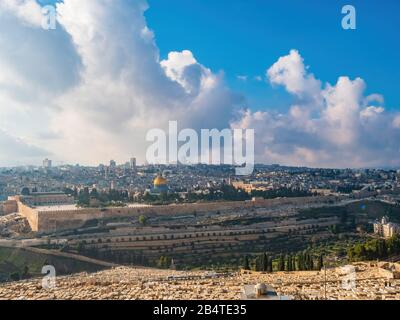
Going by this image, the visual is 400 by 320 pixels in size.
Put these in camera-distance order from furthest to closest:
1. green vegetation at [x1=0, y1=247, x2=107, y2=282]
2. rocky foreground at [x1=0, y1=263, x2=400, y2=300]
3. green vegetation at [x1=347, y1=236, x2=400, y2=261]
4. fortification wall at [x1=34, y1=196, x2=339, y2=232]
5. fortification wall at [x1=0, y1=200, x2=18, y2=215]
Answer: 1. fortification wall at [x1=0, y1=200, x2=18, y2=215]
2. fortification wall at [x1=34, y1=196, x2=339, y2=232]
3. green vegetation at [x1=0, y1=247, x2=107, y2=282]
4. green vegetation at [x1=347, y1=236, x2=400, y2=261]
5. rocky foreground at [x1=0, y1=263, x2=400, y2=300]

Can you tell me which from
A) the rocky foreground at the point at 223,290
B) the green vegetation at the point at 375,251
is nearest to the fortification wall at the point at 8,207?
the rocky foreground at the point at 223,290

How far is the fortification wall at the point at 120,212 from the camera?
21766mm

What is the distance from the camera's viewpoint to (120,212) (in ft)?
78.1

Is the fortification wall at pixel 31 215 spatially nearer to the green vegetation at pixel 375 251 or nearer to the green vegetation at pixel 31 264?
the green vegetation at pixel 31 264

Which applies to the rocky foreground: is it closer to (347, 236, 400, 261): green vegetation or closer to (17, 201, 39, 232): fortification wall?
(347, 236, 400, 261): green vegetation

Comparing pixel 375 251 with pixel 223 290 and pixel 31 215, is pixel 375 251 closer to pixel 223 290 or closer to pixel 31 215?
pixel 223 290

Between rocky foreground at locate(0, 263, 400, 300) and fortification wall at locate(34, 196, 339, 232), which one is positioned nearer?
rocky foreground at locate(0, 263, 400, 300)

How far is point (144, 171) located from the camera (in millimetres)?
51188

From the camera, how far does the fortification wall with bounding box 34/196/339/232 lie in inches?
857

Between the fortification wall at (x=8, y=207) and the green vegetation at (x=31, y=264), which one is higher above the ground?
the fortification wall at (x=8, y=207)

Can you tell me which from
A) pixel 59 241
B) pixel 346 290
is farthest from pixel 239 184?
pixel 346 290

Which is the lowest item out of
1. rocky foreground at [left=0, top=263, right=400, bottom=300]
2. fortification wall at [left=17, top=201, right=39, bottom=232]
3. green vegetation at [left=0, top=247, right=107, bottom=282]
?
green vegetation at [left=0, top=247, right=107, bottom=282]

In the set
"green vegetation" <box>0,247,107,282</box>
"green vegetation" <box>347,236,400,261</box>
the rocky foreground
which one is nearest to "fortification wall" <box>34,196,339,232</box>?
"green vegetation" <box>0,247,107,282</box>

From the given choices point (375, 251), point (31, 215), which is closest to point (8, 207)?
point (31, 215)
